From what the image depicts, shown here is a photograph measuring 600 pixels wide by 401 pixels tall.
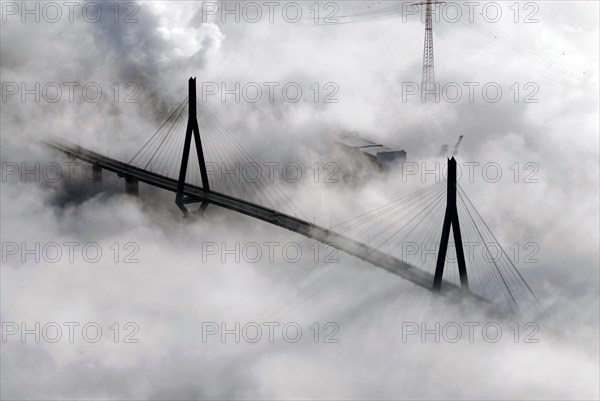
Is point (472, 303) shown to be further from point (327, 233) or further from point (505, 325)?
point (327, 233)

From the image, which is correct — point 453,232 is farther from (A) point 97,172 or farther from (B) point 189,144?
(A) point 97,172

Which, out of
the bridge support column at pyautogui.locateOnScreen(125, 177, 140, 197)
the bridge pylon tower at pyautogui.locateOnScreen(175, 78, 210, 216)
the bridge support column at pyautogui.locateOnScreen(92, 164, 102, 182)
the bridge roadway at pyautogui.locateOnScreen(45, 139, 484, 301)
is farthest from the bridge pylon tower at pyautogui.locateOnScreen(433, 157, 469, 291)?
the bridge support column at pyautogui.locateOnScreen(92, 164, 102, 182)

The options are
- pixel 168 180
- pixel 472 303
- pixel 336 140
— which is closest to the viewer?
pixel 472 303

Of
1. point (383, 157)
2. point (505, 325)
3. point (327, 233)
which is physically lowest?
point (505, 325)

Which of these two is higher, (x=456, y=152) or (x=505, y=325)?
(x=456, y=152)

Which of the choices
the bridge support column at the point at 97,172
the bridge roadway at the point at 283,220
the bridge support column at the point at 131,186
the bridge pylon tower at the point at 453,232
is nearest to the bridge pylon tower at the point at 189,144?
the bridge roadway at the point at 283,220

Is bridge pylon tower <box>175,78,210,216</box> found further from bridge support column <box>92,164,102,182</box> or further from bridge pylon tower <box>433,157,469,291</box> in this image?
bridge pylon tower <box>433,157,469,291</box>

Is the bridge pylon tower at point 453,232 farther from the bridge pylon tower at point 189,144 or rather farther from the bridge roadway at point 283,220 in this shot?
the bridge pylon tower at point 189,144

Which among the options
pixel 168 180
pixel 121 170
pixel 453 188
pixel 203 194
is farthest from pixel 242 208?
pixel 453 188

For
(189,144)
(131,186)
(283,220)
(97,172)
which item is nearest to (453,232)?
(283,220)
